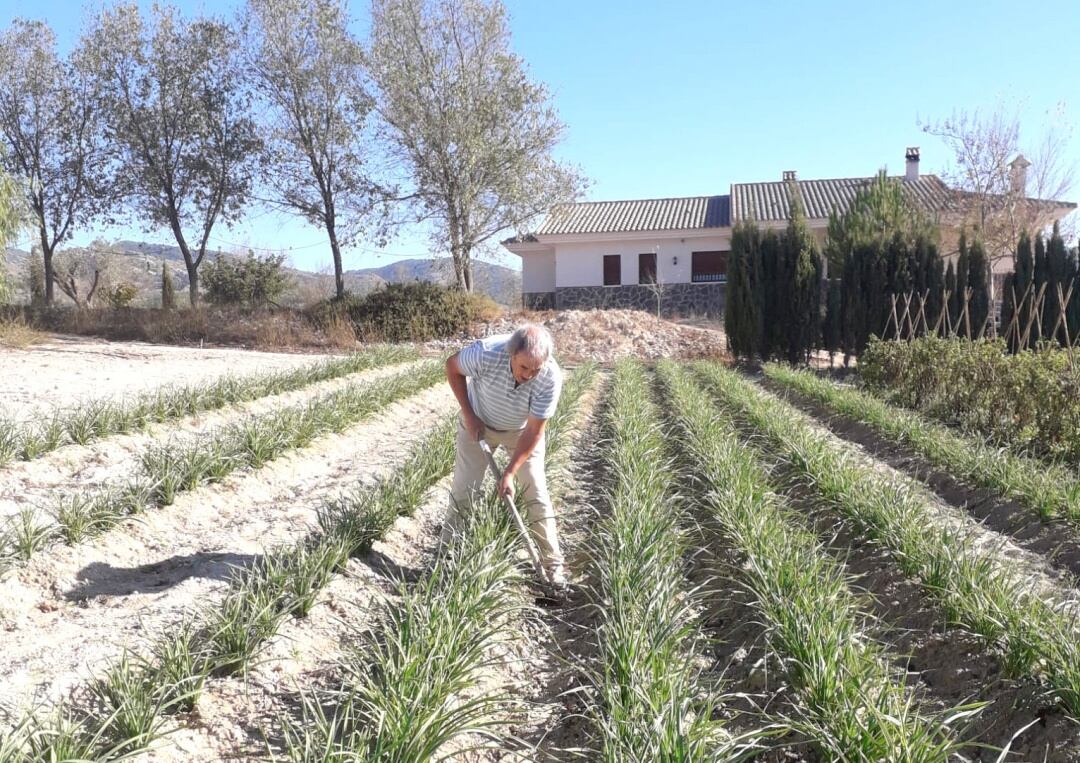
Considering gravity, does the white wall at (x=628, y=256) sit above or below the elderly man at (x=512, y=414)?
above

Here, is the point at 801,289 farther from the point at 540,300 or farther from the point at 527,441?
the point at 527,441

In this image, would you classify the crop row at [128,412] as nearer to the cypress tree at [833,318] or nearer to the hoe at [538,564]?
the hoe at [538,564]

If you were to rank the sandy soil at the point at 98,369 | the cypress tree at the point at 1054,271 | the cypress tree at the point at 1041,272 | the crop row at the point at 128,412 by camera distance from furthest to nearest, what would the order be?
1. the cypress tree at the point at 1041,272
2. the cypress tree at the point at 1054,271
3. the sandy soil at the point at 98,369
4. the crop row at the point at 128,412

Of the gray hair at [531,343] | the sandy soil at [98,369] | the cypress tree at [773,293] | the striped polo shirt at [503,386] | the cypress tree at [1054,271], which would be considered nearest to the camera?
the gray hair at [531,343]

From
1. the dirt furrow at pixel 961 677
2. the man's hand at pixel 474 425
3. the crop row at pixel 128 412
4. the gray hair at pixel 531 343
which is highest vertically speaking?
the gray hair at pixel 531 343

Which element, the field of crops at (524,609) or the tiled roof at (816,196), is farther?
the tiled roof at (816,196)

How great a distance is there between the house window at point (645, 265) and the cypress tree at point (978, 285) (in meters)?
13.2

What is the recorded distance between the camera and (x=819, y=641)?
2947 mm

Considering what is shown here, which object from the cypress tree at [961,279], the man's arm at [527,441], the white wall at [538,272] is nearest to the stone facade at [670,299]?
the white wall at [538,272]

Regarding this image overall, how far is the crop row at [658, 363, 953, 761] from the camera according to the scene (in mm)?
2521

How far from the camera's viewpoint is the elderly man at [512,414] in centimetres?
407

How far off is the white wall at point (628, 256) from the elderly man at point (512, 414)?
2380 centimetres

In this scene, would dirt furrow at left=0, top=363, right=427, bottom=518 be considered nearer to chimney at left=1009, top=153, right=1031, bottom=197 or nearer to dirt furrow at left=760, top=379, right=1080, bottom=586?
dirt furrow at left=760, top=379, right=1080, bottom=586

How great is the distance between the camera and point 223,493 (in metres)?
5.66
